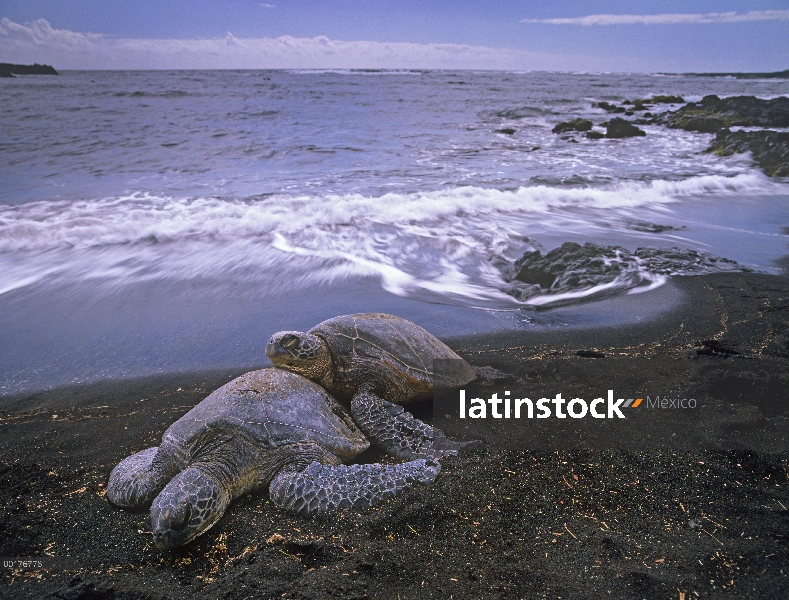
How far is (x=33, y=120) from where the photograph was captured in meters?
18.9

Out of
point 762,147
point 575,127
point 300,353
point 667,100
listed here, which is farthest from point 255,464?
point 667,100

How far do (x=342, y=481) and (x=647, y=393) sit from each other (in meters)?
2.10

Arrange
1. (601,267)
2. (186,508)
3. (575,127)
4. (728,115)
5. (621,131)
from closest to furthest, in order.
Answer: (186,508) → (601,267) → (621,131) → (575,127) → (728,115)

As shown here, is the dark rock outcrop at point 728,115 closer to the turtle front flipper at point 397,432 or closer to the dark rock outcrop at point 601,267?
the dark rock outcrop at point 601,267

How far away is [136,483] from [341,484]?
1.01 meters

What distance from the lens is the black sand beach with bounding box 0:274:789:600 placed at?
1.88 metres

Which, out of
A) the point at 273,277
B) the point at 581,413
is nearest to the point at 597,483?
the point at 581,413

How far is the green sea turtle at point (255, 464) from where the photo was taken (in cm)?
229

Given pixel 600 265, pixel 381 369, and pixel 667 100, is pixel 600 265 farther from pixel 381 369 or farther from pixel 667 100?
pixel 667 100

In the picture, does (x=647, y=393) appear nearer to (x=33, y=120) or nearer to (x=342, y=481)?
(x=342, y=481)

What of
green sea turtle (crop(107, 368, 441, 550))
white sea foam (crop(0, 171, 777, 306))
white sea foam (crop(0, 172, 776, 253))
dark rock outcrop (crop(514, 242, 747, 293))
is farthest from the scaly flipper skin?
white sea foam (crop(0, 172, 776, 253))

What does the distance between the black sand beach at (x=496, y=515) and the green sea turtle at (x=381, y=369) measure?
185mm

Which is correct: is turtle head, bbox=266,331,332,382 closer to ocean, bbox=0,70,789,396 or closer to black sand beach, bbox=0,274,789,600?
black sand beach, bbox=0,274,789,600

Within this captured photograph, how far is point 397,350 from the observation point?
10.6ft
